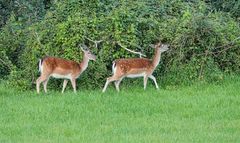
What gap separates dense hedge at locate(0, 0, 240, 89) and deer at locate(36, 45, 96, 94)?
43cm

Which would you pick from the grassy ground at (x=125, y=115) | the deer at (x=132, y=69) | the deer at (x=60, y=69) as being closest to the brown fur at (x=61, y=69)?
the deer at (x=60, y=69)

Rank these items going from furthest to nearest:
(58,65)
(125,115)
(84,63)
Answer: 1. (84,63)
2. (58,65)
3. (125,115)

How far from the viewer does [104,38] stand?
1645 centimetres

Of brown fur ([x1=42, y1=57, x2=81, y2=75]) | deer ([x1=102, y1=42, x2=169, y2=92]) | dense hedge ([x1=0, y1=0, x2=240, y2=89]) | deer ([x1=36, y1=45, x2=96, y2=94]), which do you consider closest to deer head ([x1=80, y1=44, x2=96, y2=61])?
deer ([x1=36, y1=45, x2=96, y2=94])

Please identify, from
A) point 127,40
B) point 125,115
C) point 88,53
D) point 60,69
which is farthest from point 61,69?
point 125,115

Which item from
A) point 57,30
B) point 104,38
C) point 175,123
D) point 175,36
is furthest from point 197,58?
point 175,123

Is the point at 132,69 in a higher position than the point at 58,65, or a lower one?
lower

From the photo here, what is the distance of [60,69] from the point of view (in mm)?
15422

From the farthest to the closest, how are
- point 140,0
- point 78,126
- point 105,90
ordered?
point 140,0 < point 105,90 < point 78,126

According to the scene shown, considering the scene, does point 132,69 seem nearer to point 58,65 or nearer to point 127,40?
point 127,40

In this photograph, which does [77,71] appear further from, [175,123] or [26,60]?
[175,123]

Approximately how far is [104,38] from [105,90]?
148cm

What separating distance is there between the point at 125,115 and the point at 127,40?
12.3ft

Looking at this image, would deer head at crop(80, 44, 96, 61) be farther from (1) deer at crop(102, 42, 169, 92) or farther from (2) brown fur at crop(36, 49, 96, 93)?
(1) deer at crop(102, 42, 169, 92)
